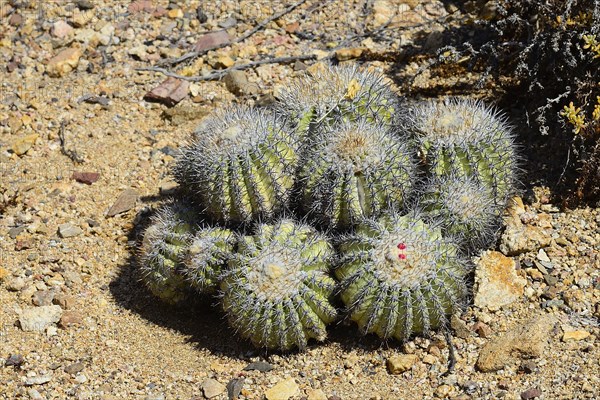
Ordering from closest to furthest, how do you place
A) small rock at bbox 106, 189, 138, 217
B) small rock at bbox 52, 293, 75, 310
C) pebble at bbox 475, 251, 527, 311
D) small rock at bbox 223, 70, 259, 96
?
pebble at bbox 475, 251, 527, 311 < small rock at bbox 52, 293, 75, 310 < small rock at bbox 106, 189, 138, 217 < small rock at bbox 223, 70, 259, 96

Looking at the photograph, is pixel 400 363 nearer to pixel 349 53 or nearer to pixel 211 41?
pixel 349 53

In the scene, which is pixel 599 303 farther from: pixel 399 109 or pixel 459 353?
pixel 399 109

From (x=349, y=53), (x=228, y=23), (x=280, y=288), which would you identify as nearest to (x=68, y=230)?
(x=280, y=288)

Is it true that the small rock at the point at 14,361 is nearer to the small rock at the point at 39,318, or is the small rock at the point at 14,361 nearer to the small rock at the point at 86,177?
the small rock at the point at 39,318

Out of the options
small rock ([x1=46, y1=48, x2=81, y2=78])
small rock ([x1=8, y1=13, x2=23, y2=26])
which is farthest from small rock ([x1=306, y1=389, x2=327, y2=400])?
small rock ([x1=8, y1=13, x2=23, y2=26])

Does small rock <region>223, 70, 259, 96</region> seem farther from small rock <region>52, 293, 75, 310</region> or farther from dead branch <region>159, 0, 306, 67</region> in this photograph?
small rock <region>52, 293, 75, 310</region>
